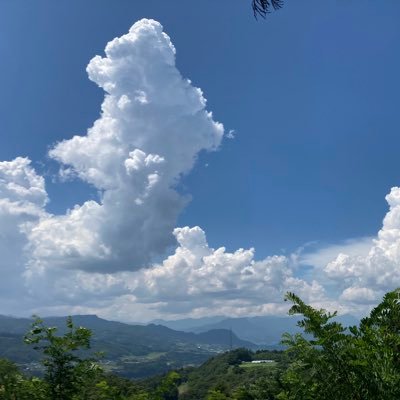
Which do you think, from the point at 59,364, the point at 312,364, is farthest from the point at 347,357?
the point at 59,364

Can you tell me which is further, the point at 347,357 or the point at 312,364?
the point at 312,364

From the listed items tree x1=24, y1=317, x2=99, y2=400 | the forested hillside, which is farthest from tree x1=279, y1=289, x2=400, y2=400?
tree x1=24, y1=317, x2=99, y2=400

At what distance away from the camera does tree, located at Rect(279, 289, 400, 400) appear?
7.49 metres

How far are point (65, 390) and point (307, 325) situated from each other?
5.57 meters

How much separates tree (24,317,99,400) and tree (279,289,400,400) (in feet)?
15.4

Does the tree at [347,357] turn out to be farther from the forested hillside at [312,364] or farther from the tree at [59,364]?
the tree at [59,364]

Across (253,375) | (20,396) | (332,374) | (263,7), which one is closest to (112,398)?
(20,396)

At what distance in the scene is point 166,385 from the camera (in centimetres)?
1068

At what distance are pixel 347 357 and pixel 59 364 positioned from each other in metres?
6.29

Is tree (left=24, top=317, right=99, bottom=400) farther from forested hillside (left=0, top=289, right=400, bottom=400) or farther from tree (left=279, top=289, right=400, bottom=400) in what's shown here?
tree (left=279, top=289, right=400, bottom=400)

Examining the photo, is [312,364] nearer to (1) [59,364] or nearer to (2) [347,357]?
(2) [347,357]

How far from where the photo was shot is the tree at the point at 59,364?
34.5 feet

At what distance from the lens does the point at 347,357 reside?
845cm

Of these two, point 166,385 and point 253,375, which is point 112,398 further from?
point 253,375
